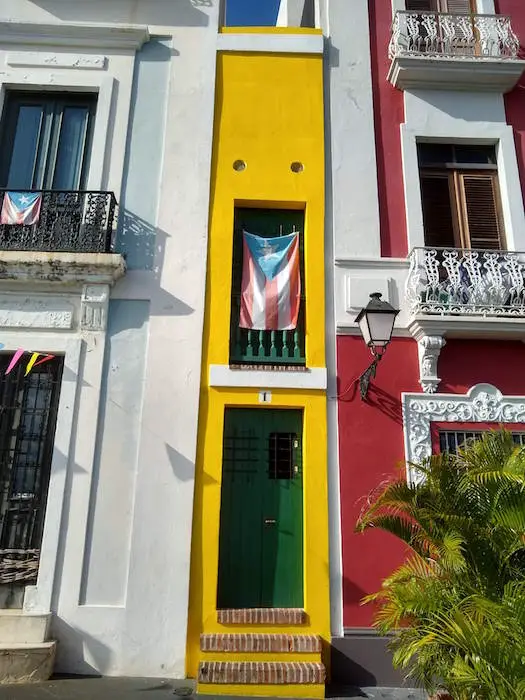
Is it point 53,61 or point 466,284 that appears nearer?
point 466,284

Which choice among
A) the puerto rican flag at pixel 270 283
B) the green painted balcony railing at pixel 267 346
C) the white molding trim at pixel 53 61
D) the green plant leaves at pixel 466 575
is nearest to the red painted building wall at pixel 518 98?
the puerto rican flag at pixel 270 283

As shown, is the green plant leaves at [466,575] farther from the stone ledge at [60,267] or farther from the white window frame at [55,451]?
the stone ledge at [60,267]

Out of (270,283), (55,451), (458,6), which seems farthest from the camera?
(458,6)

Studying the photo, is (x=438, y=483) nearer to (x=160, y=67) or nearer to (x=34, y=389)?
(x=34, y=389)

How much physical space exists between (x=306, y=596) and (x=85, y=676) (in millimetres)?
2649

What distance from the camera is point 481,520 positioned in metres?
4.86

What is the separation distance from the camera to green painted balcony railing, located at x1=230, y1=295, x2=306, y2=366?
7359 mm

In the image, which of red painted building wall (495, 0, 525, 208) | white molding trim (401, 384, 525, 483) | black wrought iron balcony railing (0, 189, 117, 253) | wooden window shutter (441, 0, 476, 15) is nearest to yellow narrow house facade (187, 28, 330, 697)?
white molding trim (401, 384, 525, 483)

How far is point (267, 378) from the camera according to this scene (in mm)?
7070

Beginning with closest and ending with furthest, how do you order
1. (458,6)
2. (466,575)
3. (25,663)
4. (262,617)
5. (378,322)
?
(466,575), (25,663), (262,617), (378,322), (458,6)

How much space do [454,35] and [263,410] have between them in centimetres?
669

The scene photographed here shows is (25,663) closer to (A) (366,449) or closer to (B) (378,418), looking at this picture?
(A) (366,449)

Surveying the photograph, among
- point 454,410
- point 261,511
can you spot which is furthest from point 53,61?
point 454,410

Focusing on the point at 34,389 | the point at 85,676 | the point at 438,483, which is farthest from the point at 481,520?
the point at 34,389
